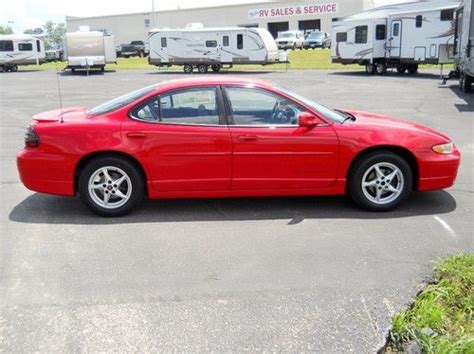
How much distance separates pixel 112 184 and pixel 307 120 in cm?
210

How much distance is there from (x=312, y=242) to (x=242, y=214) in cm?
107

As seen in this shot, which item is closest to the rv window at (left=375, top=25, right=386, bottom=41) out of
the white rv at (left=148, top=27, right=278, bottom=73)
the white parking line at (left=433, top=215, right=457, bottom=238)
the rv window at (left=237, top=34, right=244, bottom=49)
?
the white rv at (left=148, top=27, right=278, bottom=73)

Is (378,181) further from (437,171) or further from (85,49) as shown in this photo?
(85,49)

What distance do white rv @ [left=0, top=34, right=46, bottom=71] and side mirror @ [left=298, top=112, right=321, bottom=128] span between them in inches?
1647

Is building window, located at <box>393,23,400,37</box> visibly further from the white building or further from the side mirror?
the white building

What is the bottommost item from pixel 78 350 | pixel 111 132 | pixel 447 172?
Answer: pixel 78 350

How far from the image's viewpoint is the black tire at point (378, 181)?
5758mm

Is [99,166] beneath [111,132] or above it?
beneath

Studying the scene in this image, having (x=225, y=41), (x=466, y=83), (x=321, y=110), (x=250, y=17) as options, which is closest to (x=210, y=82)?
(x=321, y=110)

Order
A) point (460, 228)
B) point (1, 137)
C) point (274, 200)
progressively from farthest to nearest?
point (1, 137) < point (274, 200) < point (460, 228)

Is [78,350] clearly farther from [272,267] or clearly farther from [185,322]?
[272,267]

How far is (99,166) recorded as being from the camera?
5664 millimetres

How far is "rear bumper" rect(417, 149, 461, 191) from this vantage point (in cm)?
581

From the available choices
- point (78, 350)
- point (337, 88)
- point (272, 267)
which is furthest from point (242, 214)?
point (337, 88)
